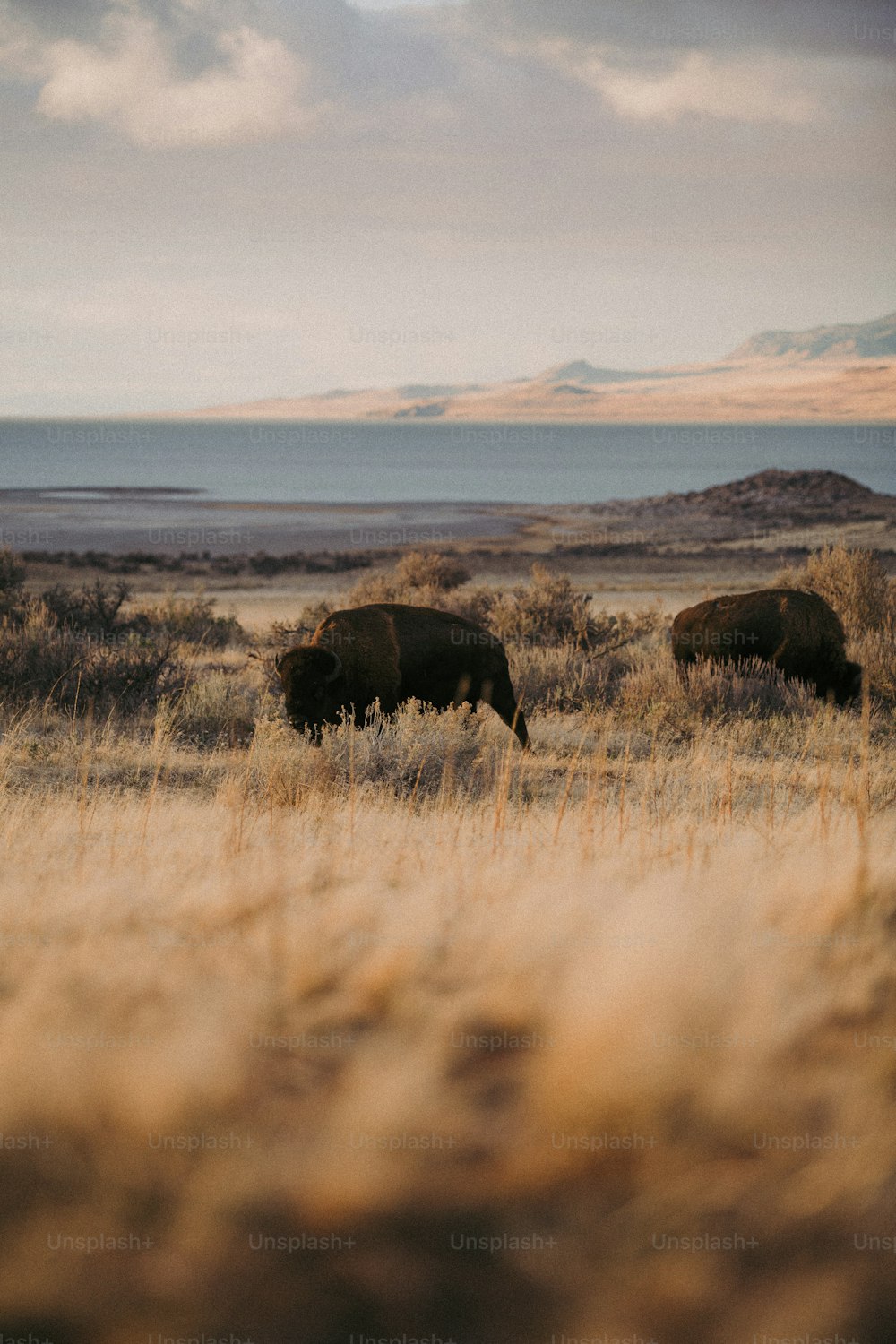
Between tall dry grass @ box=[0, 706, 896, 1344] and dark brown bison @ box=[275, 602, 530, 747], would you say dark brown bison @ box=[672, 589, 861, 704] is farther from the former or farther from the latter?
tall dry grass @ box=[0, 706, 896, 1344]

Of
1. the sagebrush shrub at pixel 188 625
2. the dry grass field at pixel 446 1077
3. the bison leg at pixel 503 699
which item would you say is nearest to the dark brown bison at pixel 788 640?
the bison leg at pixel 503 699

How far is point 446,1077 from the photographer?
3.86 metres

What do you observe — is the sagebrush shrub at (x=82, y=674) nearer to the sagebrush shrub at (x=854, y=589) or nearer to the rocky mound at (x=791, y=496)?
the sagebrush shrub at (x=854, y=589)

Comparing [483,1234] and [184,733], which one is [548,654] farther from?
[483,1234]

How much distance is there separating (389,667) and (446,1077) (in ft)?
15.9

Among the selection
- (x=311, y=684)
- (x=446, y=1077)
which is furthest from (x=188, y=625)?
(x=446, y=1077)

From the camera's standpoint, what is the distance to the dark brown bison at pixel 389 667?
320 inches

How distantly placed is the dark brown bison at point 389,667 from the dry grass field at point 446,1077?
6.02 ft

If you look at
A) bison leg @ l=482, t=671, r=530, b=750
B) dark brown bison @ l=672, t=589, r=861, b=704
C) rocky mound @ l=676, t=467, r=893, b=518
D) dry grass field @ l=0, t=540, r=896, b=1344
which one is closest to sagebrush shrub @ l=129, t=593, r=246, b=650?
dark brown bison @ l=672, t=589, r=861, b=704

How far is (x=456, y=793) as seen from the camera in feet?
24.6

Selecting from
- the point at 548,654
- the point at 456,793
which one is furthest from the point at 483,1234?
the point at 548,654

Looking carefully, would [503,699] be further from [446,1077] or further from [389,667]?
[446,1077]

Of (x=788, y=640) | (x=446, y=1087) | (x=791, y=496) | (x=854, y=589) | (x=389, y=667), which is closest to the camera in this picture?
(x=446, y=1087)

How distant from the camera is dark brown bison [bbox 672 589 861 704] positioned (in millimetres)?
11133
